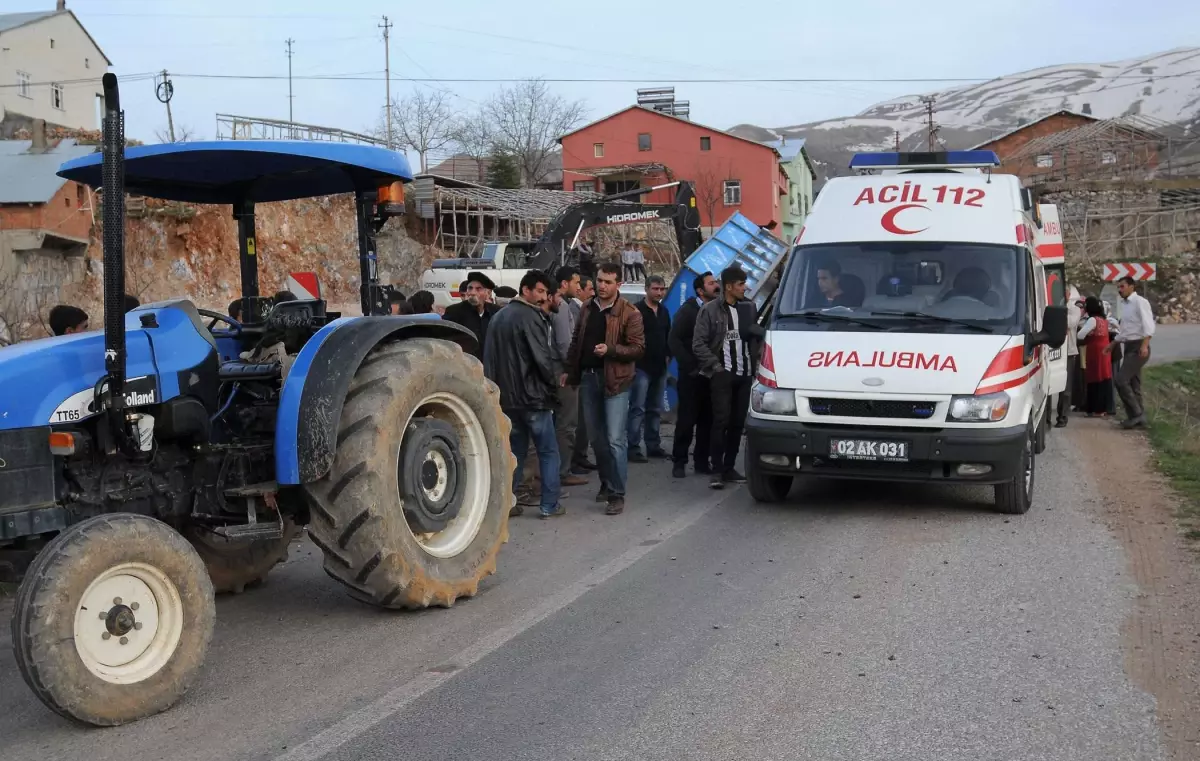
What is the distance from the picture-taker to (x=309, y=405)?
18.6 feet

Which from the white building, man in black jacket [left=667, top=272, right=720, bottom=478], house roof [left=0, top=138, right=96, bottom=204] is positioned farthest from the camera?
the white building

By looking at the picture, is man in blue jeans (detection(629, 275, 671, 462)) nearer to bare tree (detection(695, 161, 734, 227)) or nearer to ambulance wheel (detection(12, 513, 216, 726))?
ambulance wheel (detection(12, 513, 216, 726))

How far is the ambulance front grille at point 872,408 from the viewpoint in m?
8.41

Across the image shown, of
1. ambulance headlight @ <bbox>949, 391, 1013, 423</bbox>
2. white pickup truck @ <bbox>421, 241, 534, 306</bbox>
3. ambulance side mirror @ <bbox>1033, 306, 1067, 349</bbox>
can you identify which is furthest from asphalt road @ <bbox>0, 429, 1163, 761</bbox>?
white pickup truck @ <bbox>421, 241, 534, 306</bbox>

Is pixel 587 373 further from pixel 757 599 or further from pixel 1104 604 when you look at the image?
pixel 1104 604

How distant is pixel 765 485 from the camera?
9.31 m

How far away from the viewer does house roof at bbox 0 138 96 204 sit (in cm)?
2762

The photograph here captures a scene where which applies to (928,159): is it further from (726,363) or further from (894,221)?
(726,363)

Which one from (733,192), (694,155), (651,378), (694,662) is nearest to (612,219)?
(651,378)

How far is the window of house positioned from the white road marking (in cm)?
5837

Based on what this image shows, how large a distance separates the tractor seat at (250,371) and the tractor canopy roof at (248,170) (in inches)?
42.1

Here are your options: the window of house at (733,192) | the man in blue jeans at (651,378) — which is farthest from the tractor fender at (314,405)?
the window of house at (733,192)

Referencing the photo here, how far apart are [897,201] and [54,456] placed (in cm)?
726

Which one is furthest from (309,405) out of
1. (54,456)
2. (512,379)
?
(512,379)
